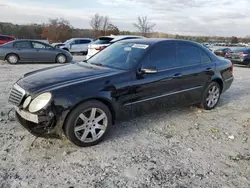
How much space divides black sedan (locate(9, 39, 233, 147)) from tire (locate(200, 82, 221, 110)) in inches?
1.2

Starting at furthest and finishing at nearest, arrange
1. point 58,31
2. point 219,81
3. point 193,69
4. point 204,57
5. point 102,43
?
point 58,31, point 102,43, point 219,81, point 204,57, point 193,69

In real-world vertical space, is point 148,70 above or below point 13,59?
above

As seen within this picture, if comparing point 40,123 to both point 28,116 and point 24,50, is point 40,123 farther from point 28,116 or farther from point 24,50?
point 24,50

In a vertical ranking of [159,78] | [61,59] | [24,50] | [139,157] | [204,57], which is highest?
[204,57]

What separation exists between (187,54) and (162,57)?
0.75m

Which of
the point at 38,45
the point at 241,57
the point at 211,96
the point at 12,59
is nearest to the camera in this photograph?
the point at 211,96

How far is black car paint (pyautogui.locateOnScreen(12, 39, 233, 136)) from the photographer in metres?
3.18

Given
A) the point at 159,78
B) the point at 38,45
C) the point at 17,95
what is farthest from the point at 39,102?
the point at 38,45

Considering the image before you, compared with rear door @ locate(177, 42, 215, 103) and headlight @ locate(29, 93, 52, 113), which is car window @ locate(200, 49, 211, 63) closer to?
rear door @ locate(177, 42, 215, 103)

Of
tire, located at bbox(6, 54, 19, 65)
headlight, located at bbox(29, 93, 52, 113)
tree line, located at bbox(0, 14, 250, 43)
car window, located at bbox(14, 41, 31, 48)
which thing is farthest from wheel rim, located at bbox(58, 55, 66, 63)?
A: tree line, located at bbox(0, 14, 250, 43)

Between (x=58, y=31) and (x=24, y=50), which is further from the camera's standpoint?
(x=58, y=31)

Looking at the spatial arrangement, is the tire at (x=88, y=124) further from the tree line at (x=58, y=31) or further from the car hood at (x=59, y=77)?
the tree line at (x=58, y=31)

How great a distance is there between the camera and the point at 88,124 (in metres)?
3.45

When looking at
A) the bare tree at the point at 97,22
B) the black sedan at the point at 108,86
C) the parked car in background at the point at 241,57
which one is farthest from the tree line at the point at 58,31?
the black sedan at the point at 108,86
